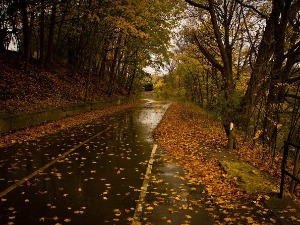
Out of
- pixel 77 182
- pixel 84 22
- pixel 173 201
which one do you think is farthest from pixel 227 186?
pixel 84 22

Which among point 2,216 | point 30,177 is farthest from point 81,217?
point 30,177

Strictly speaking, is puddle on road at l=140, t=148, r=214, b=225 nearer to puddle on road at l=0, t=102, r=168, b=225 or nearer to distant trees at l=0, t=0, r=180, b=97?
puddle on road at l=0, t=102, r=168, b=225

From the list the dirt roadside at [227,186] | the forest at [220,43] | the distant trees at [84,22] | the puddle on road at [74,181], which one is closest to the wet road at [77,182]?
the puddle on road at [74,181]

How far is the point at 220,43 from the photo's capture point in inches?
551

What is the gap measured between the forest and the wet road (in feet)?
14.9

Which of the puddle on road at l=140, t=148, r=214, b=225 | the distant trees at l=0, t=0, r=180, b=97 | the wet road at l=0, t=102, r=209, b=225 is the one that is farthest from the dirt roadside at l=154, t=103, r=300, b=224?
the distant trees at l=0, t=0, r=180, b=97

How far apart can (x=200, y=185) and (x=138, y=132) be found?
27.6ft

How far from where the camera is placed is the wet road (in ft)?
18.6

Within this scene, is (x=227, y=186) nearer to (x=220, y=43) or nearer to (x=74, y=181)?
(x=74, y=181)

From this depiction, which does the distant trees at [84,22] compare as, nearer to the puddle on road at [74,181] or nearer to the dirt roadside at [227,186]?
the dirt roadside at [227,186]

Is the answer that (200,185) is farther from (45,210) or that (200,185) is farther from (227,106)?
(227,106)

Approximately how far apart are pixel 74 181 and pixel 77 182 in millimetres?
110

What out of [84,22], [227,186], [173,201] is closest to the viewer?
[173,201]

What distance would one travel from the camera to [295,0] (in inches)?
632
